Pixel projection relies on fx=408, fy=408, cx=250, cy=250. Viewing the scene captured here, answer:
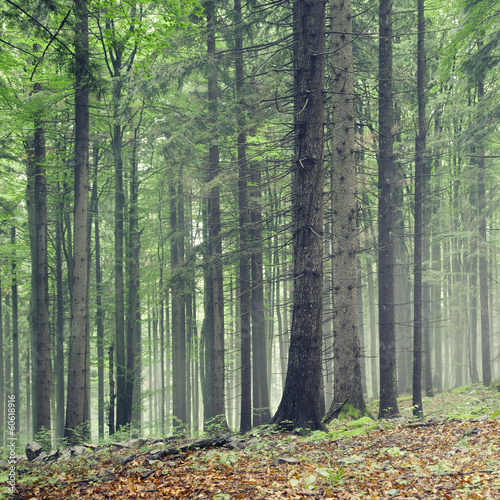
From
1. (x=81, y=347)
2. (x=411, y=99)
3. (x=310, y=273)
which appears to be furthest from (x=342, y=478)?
(x=411, y=99)

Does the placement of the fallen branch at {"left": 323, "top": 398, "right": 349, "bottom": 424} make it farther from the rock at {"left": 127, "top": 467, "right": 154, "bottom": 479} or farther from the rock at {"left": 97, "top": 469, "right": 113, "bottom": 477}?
the rock at {"left": 97, "top": 469, "right": 113, "bottom": 477}

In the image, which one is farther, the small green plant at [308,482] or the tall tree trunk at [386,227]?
the tall tree trunk at [386,227]

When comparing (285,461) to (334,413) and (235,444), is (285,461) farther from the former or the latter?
(334,413)

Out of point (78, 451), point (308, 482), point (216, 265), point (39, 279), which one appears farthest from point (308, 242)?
point (39, 279)

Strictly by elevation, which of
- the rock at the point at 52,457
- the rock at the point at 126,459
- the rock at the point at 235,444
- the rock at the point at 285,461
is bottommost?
the rock at the point at 52,457

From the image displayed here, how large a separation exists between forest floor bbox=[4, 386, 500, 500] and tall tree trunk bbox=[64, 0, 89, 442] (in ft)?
9.18

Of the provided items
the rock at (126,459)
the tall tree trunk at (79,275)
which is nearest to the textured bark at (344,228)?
the rock at (126,459)

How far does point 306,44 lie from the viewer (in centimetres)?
826

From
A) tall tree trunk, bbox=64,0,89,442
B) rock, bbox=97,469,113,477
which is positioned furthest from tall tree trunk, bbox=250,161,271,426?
rock, bbox=97,469,113,477

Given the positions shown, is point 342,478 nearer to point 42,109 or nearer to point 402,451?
point 402,451

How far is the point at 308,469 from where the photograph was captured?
5.22 m

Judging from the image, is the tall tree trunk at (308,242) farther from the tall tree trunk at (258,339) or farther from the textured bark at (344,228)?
the tall tree trunk at (258,339)

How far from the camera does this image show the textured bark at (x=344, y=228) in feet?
32.6

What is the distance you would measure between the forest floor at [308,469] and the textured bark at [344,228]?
2.28 m
